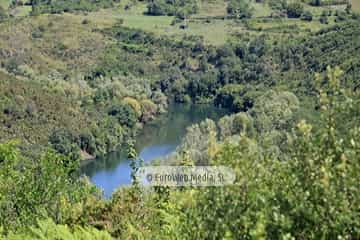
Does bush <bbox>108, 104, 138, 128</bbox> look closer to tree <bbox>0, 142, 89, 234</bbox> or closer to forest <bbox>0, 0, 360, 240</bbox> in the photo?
forest <bbox>0, 0, 360, 240</bbox>

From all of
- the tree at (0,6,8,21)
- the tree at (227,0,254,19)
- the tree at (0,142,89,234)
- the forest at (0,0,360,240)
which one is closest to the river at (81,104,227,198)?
the forest at (0,0,360,240)

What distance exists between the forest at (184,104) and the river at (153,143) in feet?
2.45

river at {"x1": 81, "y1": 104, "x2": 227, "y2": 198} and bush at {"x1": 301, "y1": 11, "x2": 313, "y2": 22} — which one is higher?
bush at {"x1": 301, "y1": 11, "x2": 313, "y2": 22}

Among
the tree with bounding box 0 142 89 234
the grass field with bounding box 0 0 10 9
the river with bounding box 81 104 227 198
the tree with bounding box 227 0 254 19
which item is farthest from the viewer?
the grass field with bounding box 0 0 10 9

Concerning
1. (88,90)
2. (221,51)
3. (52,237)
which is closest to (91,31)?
(221,51)

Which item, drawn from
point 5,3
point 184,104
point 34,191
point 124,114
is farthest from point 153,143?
point 5,3

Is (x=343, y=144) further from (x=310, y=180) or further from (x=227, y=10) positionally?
(x=227, y=10)

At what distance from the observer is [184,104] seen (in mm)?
66562

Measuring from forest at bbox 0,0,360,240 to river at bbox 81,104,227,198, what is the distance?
75 cm

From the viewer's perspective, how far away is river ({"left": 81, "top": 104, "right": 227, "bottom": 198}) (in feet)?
137

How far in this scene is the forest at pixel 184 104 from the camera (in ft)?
18.2

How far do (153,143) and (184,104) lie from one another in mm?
16067

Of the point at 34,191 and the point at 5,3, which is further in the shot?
the point at 5,3

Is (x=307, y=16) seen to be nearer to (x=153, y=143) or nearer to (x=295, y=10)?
(x=295, y=10)
